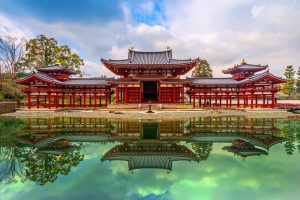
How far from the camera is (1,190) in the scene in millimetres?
5867

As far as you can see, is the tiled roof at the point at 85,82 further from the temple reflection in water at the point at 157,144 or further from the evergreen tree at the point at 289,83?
the evergreen tree at the point at 289,83

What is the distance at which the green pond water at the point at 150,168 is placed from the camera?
5656 millimetres

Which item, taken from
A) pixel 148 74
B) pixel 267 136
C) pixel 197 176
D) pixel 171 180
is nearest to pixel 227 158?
pixel 197 176

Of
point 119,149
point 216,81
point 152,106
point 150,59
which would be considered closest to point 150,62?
point 150,59

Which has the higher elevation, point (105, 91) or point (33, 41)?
point (33, 41)

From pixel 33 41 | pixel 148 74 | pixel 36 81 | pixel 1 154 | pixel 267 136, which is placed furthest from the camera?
pixel 33 41

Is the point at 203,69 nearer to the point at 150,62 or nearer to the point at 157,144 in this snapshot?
the point at 150,62

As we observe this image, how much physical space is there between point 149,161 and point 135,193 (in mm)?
2799

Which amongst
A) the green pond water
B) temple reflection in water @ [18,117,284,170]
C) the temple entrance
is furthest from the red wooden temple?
the green pond water

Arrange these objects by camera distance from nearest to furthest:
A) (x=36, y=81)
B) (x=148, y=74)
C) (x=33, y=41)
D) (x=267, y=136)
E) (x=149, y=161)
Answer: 1. (x=149, y=161)
2. (x=267, y=136)
3. (x=36, y=81)
4. (x=148, y=74)
5. (x=33, y=41)

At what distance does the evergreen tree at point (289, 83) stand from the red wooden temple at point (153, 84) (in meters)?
34.6

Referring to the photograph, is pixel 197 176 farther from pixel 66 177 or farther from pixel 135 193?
pixel 66 177

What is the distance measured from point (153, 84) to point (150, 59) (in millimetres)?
4679

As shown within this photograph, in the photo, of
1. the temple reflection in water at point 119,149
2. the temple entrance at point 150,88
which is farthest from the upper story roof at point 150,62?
the temple reflection in water at point 119,149
